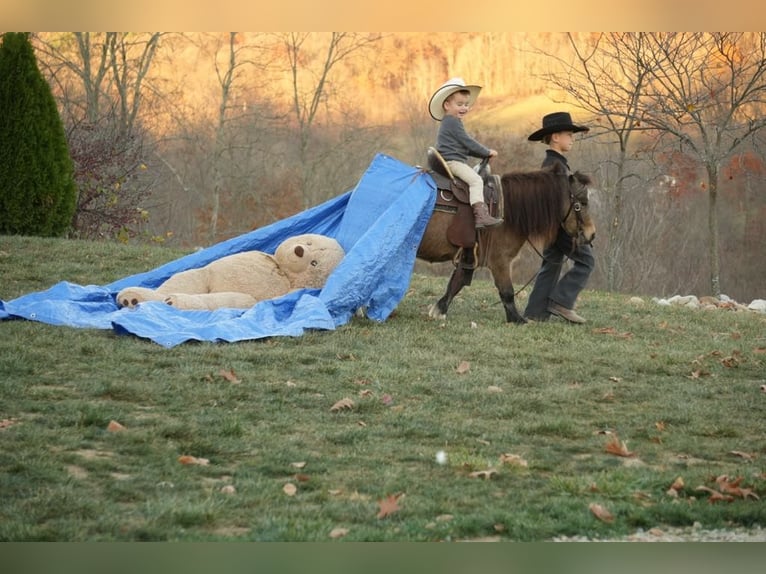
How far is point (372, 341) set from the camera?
8242 millimetres

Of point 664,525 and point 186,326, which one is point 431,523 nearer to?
point 664,525

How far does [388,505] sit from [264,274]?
5.07 m

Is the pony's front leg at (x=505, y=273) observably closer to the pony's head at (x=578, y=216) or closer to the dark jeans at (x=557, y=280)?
the dark jeans at (x=557, y=280)

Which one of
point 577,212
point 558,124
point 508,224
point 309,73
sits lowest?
point 508,224

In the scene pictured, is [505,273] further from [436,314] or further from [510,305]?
[436,314]

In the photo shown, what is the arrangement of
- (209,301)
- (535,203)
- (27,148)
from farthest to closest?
(27,148) → (535,203) → (209,301)

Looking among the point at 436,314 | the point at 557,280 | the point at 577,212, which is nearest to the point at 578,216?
the point at 577,212

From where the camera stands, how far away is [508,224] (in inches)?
367

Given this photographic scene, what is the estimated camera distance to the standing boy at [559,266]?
9.56 metres

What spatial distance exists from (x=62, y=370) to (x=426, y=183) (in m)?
4.03

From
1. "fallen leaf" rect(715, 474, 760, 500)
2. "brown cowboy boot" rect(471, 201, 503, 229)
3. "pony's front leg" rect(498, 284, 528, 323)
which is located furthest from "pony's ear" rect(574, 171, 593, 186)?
"fallen leaf" rect(715, 474, 760, 500)

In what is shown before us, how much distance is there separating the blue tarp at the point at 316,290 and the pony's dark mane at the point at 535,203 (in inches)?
30.5

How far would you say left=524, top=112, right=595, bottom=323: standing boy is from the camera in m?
9.56

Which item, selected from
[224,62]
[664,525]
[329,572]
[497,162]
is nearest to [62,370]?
[329,572]
